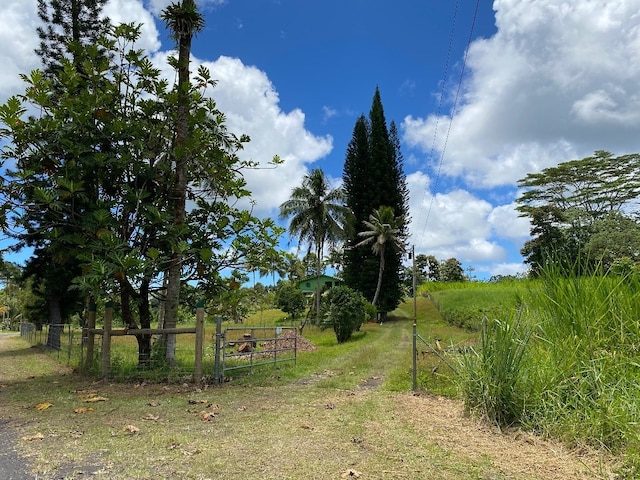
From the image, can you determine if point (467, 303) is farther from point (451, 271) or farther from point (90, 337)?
point (451, 271)

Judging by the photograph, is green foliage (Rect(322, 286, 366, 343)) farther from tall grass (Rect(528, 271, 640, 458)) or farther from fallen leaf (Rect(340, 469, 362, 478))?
fallen leaf (Rect(340, 469, 362, 478))

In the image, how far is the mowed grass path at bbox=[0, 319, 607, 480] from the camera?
3.92 m

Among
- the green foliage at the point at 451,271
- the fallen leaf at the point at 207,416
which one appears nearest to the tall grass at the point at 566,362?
the fallen leaf at the point at 207,416

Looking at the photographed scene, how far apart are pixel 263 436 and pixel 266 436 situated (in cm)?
3

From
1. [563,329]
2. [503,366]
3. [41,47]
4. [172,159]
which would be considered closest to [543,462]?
[503,366]

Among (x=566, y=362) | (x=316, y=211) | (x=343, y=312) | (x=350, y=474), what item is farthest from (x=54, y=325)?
(x=316, y=211)

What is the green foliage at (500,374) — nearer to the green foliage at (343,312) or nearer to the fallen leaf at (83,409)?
the fallen leaf at (83,409)

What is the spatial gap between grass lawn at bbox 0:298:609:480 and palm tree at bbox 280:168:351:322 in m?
25.5

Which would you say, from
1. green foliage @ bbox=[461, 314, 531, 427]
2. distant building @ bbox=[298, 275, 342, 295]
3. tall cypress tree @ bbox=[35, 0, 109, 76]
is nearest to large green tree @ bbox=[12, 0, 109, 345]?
tall cypress tree @ bbox=[35, 0, 109, 76]

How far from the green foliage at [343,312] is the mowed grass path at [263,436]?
39.9 ft

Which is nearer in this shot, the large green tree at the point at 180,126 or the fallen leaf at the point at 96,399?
the fallen leaf at the point at 96,399

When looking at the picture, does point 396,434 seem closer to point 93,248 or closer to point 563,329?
point 563,329

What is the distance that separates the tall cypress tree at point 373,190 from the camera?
38.1m

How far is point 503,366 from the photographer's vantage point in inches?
216
